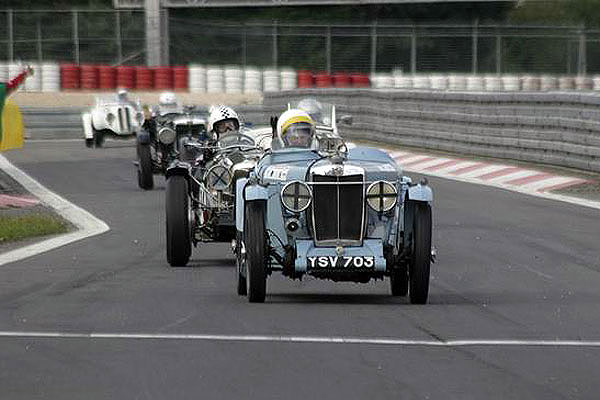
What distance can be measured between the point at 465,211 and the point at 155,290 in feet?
26.3

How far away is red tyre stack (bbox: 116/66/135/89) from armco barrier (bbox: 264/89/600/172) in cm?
1597

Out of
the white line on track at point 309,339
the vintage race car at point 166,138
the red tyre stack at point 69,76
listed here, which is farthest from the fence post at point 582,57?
the white line on track at point 309,339

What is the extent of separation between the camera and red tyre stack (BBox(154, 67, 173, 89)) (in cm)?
5212

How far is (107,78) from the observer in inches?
2079

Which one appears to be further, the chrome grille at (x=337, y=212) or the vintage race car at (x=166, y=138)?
the vintage race car at (x=166, y=138)

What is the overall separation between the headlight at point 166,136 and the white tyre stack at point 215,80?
2973 cm

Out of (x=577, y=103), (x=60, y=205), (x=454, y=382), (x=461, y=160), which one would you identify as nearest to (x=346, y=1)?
(x=461, y=160)

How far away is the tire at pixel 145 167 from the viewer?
23297 mm

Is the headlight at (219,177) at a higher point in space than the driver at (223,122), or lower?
lower

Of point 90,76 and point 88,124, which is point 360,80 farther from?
point 88,124

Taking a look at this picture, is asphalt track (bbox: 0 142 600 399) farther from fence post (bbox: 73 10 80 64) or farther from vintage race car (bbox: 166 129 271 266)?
fence post (bbox: 73 10 80 64)

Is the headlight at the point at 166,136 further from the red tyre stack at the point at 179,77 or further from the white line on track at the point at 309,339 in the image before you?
the red tyre stack at the point at 179,77

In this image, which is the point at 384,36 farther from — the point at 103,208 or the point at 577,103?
the point at 103,208

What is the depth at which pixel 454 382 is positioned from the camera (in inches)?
325
